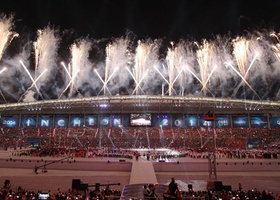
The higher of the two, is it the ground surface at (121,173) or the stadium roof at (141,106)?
the stadium roof at (141,106)

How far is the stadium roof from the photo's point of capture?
50.1 meters

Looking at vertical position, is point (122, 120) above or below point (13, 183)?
above

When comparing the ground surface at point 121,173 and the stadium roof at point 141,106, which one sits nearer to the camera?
the ground surface at point 121,173

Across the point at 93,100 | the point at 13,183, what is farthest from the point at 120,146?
the point at 13,183

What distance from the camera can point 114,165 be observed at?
26.3m

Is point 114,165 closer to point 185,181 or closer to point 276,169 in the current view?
point 185,181

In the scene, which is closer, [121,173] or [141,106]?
[121,173]

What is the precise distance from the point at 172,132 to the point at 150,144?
6.05 m

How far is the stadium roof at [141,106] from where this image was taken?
5006 centimetres

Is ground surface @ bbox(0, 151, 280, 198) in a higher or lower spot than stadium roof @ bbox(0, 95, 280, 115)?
lower

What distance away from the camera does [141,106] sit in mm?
53031

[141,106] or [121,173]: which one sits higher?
[141,106]

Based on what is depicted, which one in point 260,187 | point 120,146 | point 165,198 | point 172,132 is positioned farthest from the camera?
point 172,132

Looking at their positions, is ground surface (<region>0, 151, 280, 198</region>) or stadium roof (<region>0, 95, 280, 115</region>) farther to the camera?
stadium roof (<region>0, 95, 280, 115</region>)
